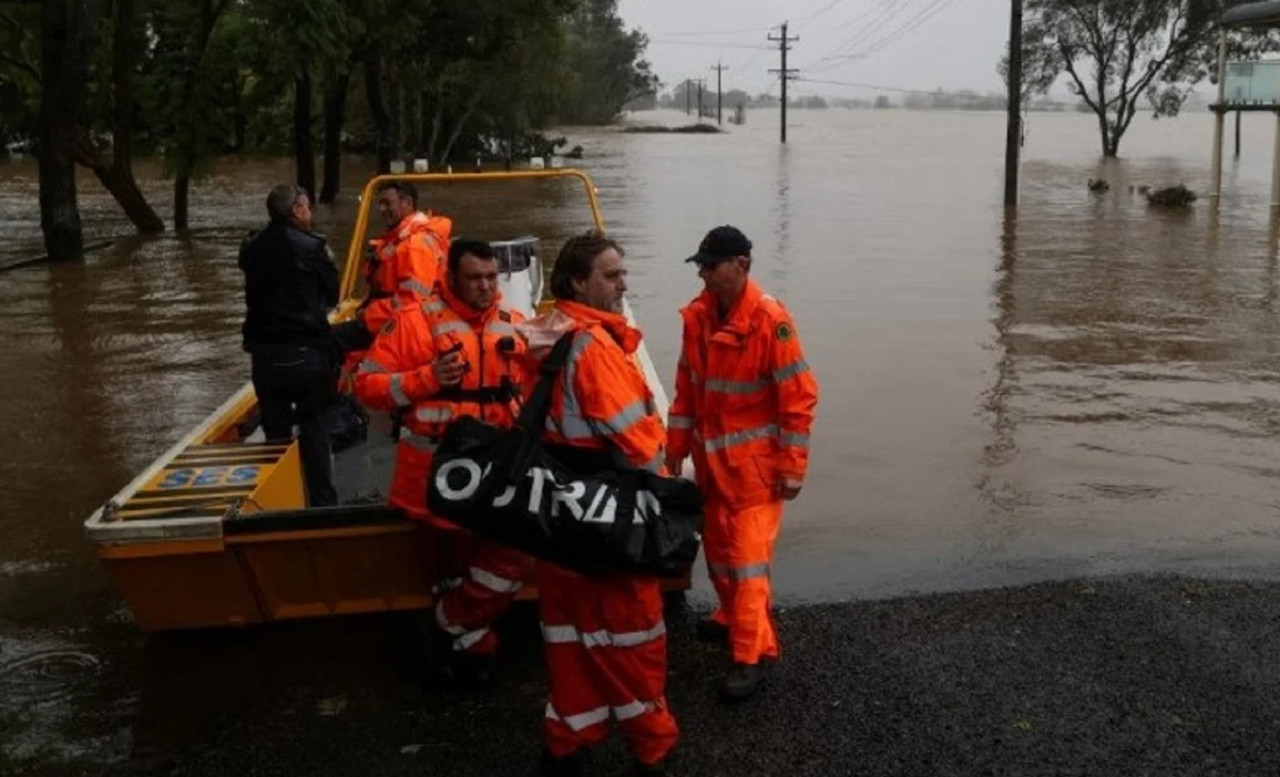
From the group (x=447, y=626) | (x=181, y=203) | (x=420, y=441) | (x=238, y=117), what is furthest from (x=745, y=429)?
(x=238, y=117)

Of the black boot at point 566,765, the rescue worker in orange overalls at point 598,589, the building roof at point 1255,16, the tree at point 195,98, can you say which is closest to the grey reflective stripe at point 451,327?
the rescue worker in orange overalls at point 598,589

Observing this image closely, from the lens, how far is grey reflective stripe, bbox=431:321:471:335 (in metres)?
4.42

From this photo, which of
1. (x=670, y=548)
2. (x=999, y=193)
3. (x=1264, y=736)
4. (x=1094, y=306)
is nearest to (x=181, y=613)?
(x=670, y=548)

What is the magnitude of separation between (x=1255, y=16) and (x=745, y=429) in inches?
911

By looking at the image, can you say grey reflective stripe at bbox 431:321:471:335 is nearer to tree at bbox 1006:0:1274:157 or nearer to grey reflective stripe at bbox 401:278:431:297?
grey reflective stripe at bbox 401:278:431:297

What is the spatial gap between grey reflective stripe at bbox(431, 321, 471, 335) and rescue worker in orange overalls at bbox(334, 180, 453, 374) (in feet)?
5.20

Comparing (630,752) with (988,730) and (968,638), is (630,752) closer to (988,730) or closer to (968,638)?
(988,730)

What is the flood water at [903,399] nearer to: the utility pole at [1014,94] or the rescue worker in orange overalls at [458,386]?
the rescue worker in orange overalls at [458,386]

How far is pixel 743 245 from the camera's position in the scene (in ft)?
14.8

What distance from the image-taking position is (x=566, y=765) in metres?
3.96

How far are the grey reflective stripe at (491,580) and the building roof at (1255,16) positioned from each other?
22.7 m

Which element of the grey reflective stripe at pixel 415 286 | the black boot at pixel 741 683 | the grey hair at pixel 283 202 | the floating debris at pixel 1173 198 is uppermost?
the grey hair at pixel 283 202

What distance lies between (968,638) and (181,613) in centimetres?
290

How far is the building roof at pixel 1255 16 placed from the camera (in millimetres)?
23188
